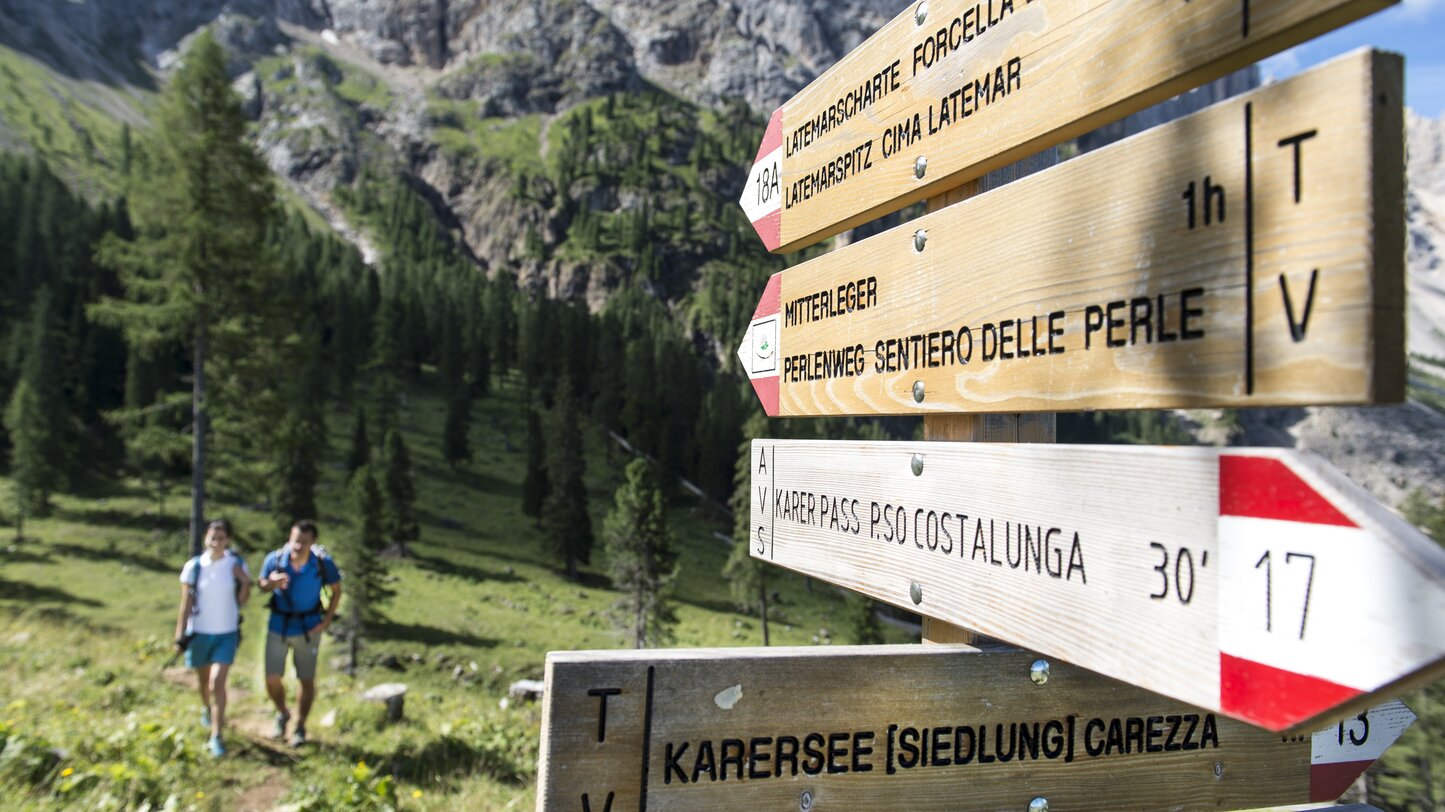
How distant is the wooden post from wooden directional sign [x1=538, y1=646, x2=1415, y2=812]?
0.21 metres

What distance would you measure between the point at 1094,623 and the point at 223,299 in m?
21.7

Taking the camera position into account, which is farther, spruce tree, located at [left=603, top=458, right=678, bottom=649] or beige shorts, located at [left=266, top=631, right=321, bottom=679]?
spruce tree, located at [left=603, top=458, right=678, bottom=649]

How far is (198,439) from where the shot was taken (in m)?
18.6

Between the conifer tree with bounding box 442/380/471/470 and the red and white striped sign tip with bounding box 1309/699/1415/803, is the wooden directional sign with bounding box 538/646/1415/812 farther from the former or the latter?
the conifer tree with bounding box 442/380/471/470

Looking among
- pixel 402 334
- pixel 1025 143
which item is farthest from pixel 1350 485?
pixel 402 334

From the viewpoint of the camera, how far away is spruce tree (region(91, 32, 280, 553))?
18531 mm

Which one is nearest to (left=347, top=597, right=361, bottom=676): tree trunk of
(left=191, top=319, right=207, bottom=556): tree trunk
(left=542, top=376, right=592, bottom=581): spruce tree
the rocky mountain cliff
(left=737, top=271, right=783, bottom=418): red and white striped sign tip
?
(left=542, top=376, right=592, bottom=581): spruce tree

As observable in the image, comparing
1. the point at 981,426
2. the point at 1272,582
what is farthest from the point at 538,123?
the point at 1272,582

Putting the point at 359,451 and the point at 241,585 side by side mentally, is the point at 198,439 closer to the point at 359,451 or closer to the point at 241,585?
the point at 241,585

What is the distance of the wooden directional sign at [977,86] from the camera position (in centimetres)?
138

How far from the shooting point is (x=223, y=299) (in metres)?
19.3

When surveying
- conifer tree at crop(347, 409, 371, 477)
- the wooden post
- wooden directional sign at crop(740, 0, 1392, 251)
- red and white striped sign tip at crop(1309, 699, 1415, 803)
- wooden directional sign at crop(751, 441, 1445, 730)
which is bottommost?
conifer tree at crop(347, 409, 371, 477)

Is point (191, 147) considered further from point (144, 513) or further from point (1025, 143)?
point (144, 513)

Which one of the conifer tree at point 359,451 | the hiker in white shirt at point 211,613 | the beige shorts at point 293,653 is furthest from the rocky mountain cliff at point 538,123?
the hiker in white shirt at point 211,613
